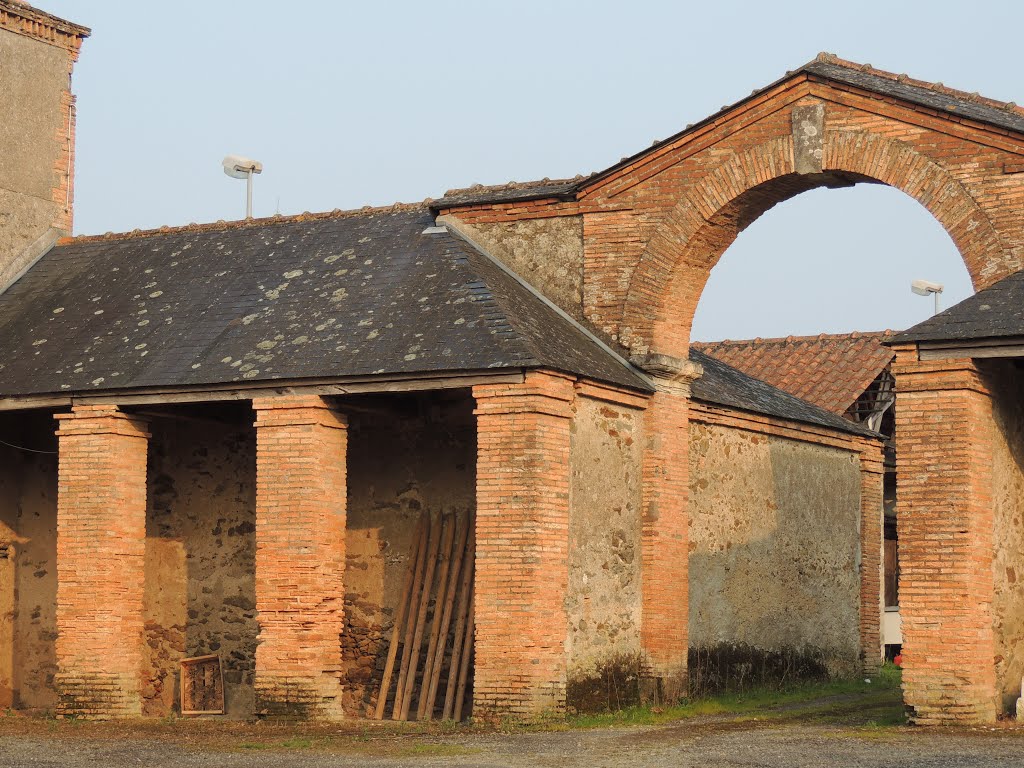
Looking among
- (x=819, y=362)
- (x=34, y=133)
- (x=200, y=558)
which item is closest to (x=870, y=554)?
(x=819, y=362)

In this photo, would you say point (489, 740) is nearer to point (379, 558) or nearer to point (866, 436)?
point (379, 558)

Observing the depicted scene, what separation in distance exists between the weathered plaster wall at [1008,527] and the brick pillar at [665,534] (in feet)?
11.1

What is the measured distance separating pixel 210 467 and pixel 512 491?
4.46m

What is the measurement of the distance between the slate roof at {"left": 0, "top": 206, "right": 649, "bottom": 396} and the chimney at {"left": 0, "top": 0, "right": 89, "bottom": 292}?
26.2 inches

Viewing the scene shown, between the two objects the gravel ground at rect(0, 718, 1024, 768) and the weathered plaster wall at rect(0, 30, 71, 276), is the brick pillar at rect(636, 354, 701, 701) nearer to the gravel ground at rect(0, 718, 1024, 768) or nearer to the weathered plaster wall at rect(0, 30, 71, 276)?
the gravel ground at rect(0, 718, 1024, 768)

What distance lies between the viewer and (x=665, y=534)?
16219 millimetres

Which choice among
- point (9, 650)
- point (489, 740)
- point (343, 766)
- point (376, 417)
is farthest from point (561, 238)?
point (9, 650)

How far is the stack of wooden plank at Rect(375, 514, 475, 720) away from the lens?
613 inches

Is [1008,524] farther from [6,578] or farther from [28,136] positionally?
[28,136]

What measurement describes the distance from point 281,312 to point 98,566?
3.09 metres

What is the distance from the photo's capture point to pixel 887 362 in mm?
24844

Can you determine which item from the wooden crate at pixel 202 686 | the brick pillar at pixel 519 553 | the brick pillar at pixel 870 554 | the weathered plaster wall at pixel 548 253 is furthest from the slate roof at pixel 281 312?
the brick pillar at pixel 870 554

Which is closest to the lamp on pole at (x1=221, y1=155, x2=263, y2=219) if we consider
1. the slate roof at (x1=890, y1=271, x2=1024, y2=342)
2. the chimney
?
the chimney

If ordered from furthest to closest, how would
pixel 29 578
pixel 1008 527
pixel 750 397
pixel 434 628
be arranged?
1. pixel 750 397
2. pixel 29 578
3. pixel 434 628
4. pixel 1008 527
